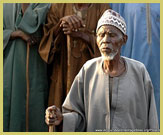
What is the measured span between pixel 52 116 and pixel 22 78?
6.74 ft

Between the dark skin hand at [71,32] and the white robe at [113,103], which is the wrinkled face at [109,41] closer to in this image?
the white robe at [113,103]

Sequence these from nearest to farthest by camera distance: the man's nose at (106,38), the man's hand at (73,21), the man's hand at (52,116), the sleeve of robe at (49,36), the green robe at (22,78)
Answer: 1. the man's hand at (52,116)
2. the man's nose at (106,38)
3. the man's hand at (73,21)
4. the sleeve of robe at (49,36)
5. the green robe at (22,78)

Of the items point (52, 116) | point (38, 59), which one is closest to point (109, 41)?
point (52, 116)

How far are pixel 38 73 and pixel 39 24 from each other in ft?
2.00

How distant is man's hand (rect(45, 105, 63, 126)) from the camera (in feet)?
15.0

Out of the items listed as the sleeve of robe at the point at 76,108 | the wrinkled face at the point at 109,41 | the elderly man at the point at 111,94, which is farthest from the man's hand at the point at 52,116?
the wrinkled face at the point at 109,41

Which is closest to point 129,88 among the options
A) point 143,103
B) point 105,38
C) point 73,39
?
point 143,103

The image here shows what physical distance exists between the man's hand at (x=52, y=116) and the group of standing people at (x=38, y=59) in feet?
5.71

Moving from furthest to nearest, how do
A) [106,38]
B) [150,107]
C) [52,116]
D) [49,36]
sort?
[49,36], [150,107], [106,38], [52,116]

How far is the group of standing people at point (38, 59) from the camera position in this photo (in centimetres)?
642

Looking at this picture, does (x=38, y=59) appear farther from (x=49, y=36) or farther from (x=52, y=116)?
(x=52, y=116)

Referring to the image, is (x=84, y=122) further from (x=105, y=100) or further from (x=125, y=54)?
(x=125, y=54)

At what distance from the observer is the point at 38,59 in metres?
6.57

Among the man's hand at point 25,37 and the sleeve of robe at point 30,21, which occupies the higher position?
the sleeve of robe at point 30,21
